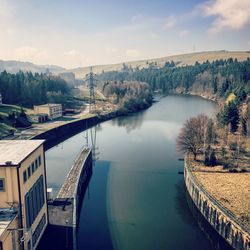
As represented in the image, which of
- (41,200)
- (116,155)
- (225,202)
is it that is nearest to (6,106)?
(116,155)

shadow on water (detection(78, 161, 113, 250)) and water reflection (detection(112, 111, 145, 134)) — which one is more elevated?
water reflection (detection(112, 111, 145, 134))

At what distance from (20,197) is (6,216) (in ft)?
4.27

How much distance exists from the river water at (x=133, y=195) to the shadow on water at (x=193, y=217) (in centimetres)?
10

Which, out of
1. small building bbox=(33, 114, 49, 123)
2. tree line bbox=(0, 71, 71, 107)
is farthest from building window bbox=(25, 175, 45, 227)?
tree line bbox=(0, 71, 71, 107)

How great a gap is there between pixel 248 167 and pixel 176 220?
13438 mm

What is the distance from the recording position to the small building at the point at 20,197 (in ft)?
54.0

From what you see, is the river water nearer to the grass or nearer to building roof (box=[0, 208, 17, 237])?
building roof (box=[0, 208, 17, 237])

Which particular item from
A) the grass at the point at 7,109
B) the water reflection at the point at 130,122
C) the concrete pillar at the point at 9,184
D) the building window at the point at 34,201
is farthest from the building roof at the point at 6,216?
the grass at the point at 7,109

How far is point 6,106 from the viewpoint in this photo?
69938 mm

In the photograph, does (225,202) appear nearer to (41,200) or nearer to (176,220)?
(176,220)

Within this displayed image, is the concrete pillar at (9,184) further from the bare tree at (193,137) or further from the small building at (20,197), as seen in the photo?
the bare tree at (193,137)

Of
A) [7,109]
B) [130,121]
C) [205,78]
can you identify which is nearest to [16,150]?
[7,109]

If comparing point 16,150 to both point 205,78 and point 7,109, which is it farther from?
point 205,78

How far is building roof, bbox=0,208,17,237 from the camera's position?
15.7 meters
